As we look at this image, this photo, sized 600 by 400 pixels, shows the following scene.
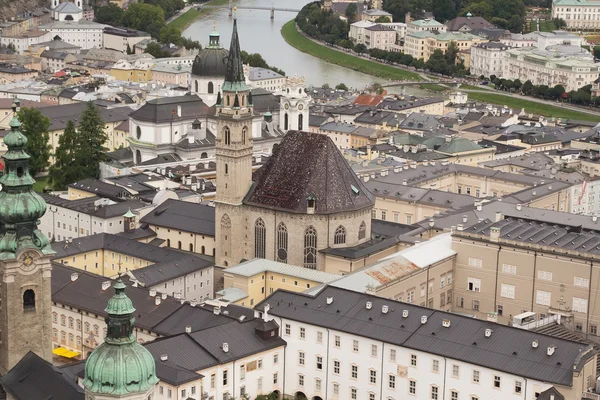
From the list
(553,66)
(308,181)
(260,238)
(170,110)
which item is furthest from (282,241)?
(553,66)

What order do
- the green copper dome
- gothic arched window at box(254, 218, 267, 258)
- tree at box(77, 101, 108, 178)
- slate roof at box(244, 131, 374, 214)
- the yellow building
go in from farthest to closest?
tree at box(77, 101, 108, 178) < gothic arched window at box(254, 218, 267, 258) < slate roof at box(244, 131, 374, 214) < the yellow building < the green copper dome

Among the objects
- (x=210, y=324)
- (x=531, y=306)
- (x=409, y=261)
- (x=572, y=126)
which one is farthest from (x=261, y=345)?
(x=572, y=126)

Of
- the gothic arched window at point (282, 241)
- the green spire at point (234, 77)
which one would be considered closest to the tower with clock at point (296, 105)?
the green spire at point (234, 77)

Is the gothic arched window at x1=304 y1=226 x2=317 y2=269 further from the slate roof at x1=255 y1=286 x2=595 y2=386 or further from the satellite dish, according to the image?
the slate roof at x1=255 y1=286 x2=595 y2=386

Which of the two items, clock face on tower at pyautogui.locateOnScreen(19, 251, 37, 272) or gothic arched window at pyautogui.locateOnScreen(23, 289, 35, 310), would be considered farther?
gothic arched window at pyautogui.locateOnScreen(23, 289, 35, 310)

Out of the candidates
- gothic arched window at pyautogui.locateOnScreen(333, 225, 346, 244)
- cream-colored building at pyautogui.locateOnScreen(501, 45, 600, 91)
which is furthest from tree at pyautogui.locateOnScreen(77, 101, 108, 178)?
cream-colored building at pyautogui.locateOnScreen(501, 45, 600, 91)

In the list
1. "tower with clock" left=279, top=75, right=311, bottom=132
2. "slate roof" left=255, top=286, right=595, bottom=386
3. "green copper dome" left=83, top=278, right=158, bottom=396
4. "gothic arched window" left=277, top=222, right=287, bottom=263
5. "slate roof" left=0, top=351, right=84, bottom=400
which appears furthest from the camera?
"tower with clock" left=279, top=75, right=311, bottom=132

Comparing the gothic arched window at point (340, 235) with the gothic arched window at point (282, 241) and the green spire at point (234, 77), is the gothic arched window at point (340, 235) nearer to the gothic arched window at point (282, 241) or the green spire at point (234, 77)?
the gothic arched window at point (282, 241)

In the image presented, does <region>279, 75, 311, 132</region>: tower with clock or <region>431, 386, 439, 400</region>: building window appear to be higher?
<region>279, 75, 311, 132</region>: tower with clock
